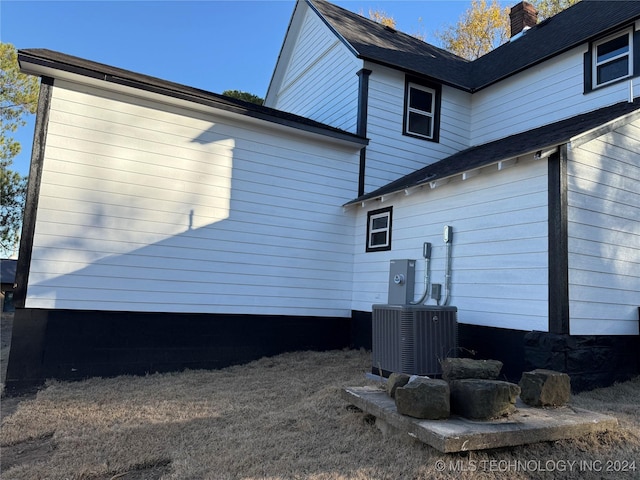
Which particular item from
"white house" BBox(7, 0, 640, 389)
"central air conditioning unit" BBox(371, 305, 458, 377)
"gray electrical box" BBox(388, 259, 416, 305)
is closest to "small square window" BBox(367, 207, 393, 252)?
"white house" BBox(7, 0, 640, 389)

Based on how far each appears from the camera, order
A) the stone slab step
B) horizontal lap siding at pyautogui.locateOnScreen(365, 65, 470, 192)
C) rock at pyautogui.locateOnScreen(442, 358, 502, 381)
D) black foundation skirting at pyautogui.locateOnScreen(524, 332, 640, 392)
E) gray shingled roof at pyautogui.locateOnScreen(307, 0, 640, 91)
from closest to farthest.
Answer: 1. the stone slab step
2. rock at pyautogui.locateOnScreen(442, 358, 502, 381)
3. black foundation skirting at pyautogui.locateOnScreen(524, 332, 640, 392)
4. gray shingled roof at pyautogui.locateOnScreen(307, 0, 640, 91)
5. horizontal lap siding at pyautogui.locateOnScreen(365, 65, 470, 192)

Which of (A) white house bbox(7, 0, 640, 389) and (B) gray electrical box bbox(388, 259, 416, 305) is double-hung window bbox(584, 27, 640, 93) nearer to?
(A) white house bbox(7, 0, 640, 389)

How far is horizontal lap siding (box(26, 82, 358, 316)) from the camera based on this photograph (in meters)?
5.91

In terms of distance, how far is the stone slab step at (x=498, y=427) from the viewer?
108 inches

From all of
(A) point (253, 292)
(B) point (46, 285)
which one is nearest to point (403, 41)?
(A) point (253, 292)

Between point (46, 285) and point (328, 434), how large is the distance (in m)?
4.39

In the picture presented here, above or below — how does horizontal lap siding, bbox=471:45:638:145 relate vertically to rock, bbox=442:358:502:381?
above

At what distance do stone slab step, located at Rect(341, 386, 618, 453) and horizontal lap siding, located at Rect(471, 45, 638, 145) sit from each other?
6.03m

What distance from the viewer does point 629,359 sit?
17.6ft

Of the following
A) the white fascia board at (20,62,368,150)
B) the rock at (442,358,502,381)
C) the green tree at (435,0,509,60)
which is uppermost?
the green tree at (435,0,509,60)

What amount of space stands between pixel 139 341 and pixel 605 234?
636 centimetres

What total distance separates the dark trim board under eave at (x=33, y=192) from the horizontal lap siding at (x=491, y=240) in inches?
210

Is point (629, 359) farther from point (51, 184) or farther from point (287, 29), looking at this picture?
point (287, 29)

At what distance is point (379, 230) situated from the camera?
767 cm
